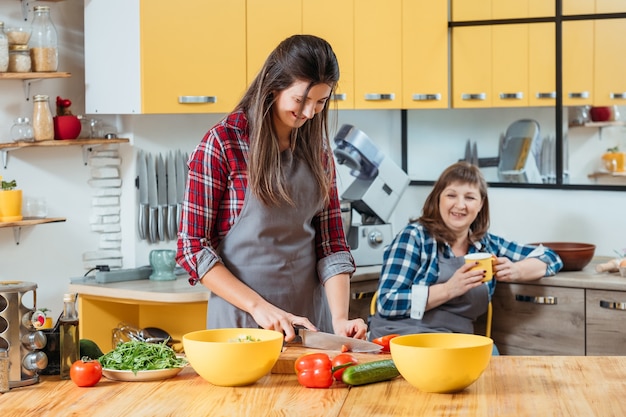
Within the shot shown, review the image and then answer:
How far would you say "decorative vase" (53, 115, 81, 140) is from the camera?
3667 millimetres

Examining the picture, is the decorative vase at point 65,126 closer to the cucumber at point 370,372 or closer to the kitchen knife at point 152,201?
the kitchen knife at point 152,201

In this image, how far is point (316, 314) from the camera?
8.98 feet

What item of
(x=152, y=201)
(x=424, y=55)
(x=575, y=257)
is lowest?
(x=575, y=257)

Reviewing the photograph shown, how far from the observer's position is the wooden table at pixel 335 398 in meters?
1.82

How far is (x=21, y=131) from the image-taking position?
3.58 m

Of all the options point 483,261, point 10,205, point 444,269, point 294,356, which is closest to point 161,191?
point 10,205

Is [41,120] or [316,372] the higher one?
[41,120]

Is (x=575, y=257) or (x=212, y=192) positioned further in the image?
(x=575, y=257)

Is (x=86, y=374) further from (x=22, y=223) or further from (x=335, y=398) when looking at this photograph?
(x=22, y=223)

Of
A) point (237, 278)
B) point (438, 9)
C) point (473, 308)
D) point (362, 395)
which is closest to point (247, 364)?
point (362, 395)

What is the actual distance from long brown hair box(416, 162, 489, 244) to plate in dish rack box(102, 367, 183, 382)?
1.81 meters

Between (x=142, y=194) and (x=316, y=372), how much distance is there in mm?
2192

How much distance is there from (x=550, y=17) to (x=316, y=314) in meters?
2.35

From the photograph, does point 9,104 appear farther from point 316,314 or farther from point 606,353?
point 606,353
